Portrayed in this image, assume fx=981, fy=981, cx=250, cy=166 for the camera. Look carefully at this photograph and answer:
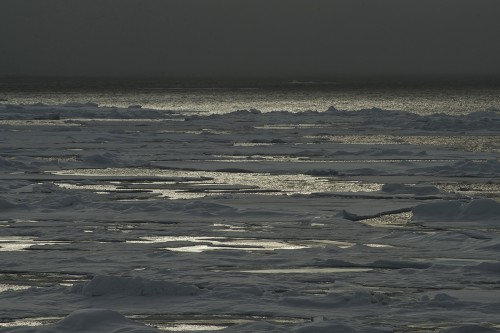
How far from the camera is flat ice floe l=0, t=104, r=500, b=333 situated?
7.02 metres

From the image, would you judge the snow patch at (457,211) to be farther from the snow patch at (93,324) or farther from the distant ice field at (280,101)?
the distant ice field at (280,101)

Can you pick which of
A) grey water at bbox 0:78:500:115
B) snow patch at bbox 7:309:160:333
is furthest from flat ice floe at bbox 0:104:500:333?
grey water at bbox 0:78:500:115

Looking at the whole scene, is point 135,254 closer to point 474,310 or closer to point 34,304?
point 34,304

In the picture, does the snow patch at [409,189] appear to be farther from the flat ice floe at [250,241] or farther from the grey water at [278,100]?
the grey water at [278,100]

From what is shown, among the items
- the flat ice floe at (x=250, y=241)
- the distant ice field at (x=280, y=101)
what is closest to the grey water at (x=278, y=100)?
the distant ice field at (x=280, y=101)

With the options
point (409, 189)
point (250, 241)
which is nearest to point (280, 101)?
point (409, 189)

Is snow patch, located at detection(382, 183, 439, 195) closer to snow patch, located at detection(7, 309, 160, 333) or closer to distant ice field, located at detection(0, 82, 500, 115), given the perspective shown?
snow patch, located at detection(7, 309, 160, 333)

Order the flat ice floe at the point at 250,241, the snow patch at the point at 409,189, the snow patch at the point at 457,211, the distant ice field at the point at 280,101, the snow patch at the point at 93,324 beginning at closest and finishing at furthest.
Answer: the snow patch at the point at 93,324 < the flat ice floe at the point at 250,241 < the snow patch at the point at 457,211 < the snow patch at the point at 409,189 < the distant ice field at the point at 280,101

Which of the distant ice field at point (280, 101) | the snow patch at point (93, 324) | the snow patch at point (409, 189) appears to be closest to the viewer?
the snow patch at point (93, 324)

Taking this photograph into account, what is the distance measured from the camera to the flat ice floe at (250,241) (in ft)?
23.0

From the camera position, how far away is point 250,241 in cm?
1018

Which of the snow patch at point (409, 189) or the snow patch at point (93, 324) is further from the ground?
the snow patch at point (93, 324)

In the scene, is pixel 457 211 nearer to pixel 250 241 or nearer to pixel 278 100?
pixel 250 241

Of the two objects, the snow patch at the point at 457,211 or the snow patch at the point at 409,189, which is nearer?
the snow patch at the point at 457,211
